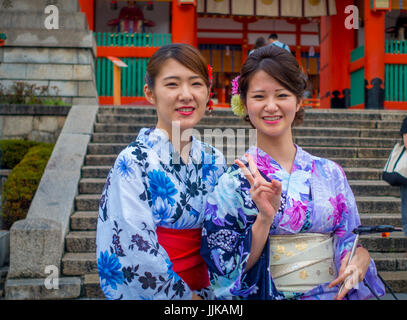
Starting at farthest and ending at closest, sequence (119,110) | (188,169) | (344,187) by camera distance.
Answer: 1. (119,110)
2. (188,169)
3. (344,187)

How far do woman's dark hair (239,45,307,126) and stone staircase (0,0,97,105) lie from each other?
715 cm

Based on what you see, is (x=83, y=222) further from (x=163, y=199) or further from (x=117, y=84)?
(x=117, y=84)

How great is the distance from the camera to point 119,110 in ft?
24.6

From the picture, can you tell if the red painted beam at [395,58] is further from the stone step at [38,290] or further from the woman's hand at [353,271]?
the woman's hand at [353,271]

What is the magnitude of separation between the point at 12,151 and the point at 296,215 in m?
6.05

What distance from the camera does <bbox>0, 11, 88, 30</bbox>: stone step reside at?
8430mm

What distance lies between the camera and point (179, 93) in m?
2.00

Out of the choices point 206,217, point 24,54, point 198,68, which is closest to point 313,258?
point 206,217

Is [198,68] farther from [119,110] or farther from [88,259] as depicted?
[119,110]

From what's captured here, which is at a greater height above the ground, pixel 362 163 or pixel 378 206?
pixel 362 163

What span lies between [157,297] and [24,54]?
7.99m

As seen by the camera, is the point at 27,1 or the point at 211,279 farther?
the point at 27,1

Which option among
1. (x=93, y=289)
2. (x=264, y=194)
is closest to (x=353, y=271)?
(x=264, y=194)

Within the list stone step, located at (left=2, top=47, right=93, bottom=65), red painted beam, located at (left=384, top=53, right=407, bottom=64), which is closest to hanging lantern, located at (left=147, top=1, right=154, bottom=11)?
stone step, located at (left=2, top=47, right=93, bottom=65)
